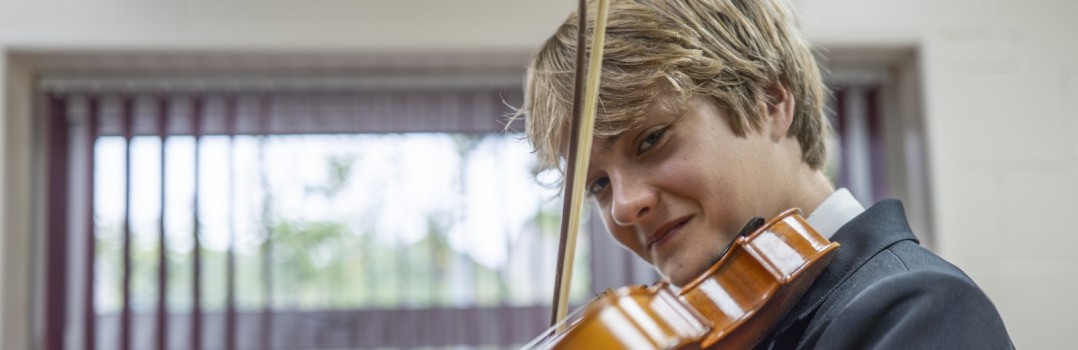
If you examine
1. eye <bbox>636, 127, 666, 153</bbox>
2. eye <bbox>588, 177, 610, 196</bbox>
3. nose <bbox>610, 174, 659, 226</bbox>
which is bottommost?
nose <bbox>610, 174, 659, 226</bbox>

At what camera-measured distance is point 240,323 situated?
2.72 metres

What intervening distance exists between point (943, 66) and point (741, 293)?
6.18 feet

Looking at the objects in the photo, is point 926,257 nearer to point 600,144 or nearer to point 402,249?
point 600,144

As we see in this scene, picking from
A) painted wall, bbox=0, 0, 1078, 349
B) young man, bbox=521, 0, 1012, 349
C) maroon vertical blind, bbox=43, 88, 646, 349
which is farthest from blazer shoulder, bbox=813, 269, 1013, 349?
maroon vertical blind, bbox=43, 88, 646, 349

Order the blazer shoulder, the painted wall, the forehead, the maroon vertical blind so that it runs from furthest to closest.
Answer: the maroon vertical blind < the painted wall < the forehead < the blazer shoulder

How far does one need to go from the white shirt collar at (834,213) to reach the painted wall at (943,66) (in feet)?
5.09

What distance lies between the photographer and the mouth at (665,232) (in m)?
0.92

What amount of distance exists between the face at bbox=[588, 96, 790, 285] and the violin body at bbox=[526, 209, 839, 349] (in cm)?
12

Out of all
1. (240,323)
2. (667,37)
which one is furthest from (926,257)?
(240,323)

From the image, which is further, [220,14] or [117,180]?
[117,180]

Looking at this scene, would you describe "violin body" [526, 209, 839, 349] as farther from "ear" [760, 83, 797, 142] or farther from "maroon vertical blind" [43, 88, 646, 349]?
"maroon vertical blind" [43, 88, 646, 349]

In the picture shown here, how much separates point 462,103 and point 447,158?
0.47 feet

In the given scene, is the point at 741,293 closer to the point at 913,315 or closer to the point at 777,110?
the point at 913,315

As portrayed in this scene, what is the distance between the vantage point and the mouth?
3.03 feet
